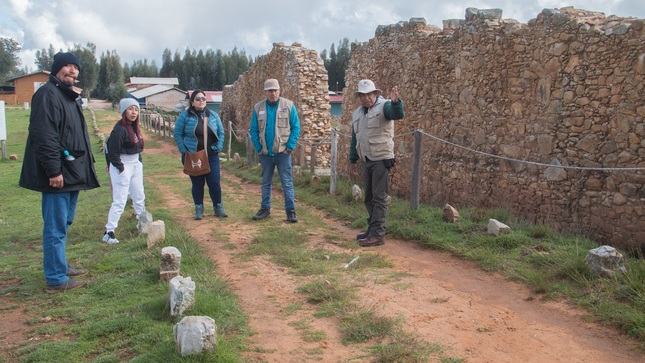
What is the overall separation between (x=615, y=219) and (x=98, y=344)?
5.33 metres

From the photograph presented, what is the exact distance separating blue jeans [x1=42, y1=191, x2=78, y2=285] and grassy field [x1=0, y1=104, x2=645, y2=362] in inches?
8.2

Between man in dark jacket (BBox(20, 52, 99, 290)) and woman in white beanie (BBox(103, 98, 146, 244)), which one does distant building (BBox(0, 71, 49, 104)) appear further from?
man in dark jacket (BBox(20, 52, 99, 290))

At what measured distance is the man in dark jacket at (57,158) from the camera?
482 centimetres

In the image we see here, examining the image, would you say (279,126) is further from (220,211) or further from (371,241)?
(371,241)

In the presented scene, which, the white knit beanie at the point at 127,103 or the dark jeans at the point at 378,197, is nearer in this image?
the dark jeans at the point at 378,197

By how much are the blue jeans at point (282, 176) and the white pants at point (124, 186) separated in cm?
174

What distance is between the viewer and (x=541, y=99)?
7000mm

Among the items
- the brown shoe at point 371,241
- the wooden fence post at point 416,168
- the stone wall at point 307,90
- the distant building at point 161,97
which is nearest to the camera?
the brown shoe at point 371,241

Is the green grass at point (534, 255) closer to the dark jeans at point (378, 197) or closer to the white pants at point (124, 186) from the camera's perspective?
the dark jeans at point (378, 197)

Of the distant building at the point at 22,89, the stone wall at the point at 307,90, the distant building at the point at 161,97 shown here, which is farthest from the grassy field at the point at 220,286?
the distant building at the point at 22,89

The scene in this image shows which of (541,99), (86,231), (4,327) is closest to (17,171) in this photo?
(86,231)

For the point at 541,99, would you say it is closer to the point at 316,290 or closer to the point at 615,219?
the point at 615,219

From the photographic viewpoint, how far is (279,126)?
7.71m

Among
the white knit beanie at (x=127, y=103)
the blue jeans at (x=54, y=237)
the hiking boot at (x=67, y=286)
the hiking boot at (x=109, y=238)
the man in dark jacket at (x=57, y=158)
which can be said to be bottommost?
the hiking boot at (x=67, y=286)
